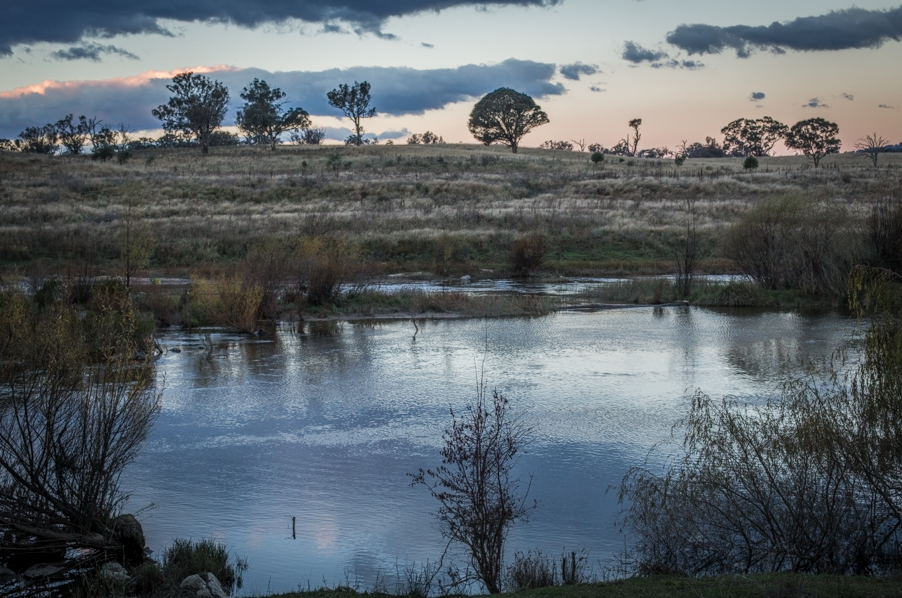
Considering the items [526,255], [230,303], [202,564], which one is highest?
[526,255]

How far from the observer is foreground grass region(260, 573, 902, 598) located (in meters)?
6.46

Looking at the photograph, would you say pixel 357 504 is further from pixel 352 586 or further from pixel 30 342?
pixel 30 342

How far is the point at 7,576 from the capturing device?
802 centimetres

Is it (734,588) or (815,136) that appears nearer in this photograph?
(734,588)

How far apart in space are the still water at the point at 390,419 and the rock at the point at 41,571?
125 cm

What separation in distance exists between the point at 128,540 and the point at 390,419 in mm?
6483

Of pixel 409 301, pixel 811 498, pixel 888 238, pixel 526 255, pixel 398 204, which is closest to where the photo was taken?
pixel 811 498

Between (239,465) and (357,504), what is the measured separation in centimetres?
260

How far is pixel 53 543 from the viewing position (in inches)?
320

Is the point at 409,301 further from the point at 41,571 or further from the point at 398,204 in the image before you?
the point at 398,204

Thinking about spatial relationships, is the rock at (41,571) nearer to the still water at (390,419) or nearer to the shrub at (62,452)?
the shrub at (62,452)

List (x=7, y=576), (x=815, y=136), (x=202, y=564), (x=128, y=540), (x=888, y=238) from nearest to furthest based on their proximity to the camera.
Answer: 1. (x=7, y=576)
2. (x=202, y=564)
3. (x=128, y=540)
4. (x=888, y=238)
5. (x=815, y=136)

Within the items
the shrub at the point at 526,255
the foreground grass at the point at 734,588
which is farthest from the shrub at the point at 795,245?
the foreground grass at the point at 734,588

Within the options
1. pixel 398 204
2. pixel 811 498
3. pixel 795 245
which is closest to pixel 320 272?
pixel 795 245
